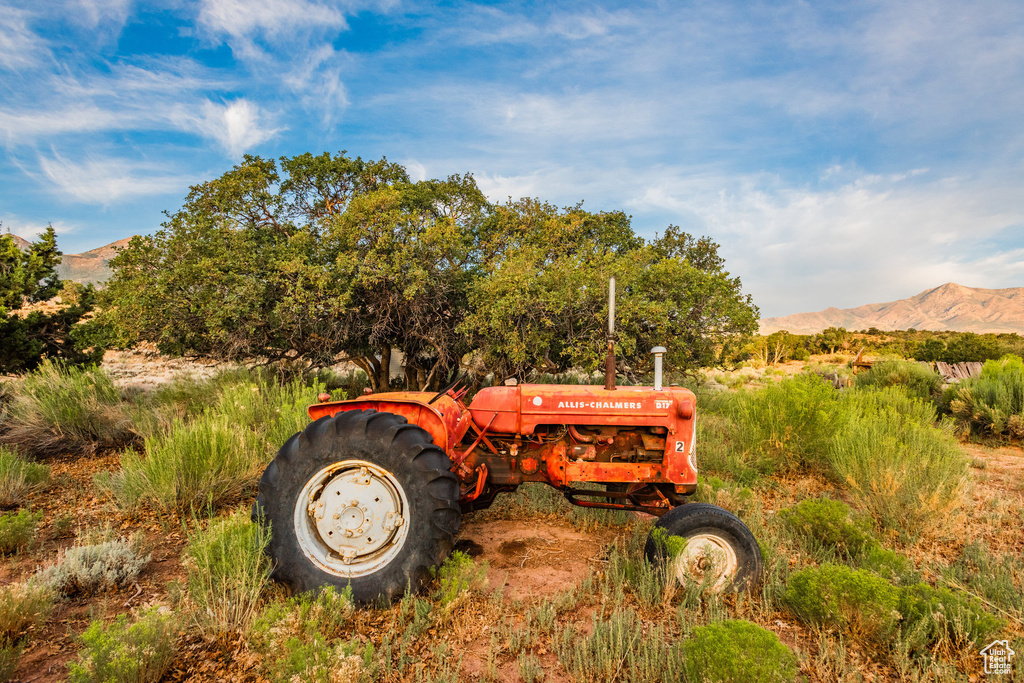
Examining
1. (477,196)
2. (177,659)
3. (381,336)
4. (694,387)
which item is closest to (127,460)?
(177,659)

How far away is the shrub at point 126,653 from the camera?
2021 mm

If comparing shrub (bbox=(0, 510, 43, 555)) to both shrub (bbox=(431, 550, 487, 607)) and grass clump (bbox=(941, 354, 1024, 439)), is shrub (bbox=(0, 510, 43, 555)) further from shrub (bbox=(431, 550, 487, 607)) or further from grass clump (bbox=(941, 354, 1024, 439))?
grass clump (bbox=(941, 354, 1024, 439))

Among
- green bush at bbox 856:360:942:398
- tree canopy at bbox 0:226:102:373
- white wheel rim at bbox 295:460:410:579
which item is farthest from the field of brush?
green bush at bbox 856:360:942:398

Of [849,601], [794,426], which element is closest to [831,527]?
[849,601]

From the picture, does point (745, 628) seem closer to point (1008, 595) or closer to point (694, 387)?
point (1008, 595)

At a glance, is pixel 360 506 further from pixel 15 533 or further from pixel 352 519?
pixel 15 533

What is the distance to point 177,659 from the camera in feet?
7.80

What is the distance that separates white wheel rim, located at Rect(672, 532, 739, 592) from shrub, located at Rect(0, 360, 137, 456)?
6.49m

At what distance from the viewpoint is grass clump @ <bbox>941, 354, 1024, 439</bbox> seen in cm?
770

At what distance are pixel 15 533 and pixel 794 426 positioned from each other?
285 inches

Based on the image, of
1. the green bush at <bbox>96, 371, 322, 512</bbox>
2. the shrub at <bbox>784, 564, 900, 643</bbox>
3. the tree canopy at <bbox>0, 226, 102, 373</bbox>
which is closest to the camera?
the shrub at <bbox>784, 564, 900, 643</bbox>

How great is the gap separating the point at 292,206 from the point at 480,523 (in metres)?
7.63

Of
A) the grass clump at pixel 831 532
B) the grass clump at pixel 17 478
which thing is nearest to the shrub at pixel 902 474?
the grass clump at pixel 831 532

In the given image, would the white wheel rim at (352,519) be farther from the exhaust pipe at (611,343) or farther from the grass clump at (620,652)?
the exhaust pipe at (611,343)
